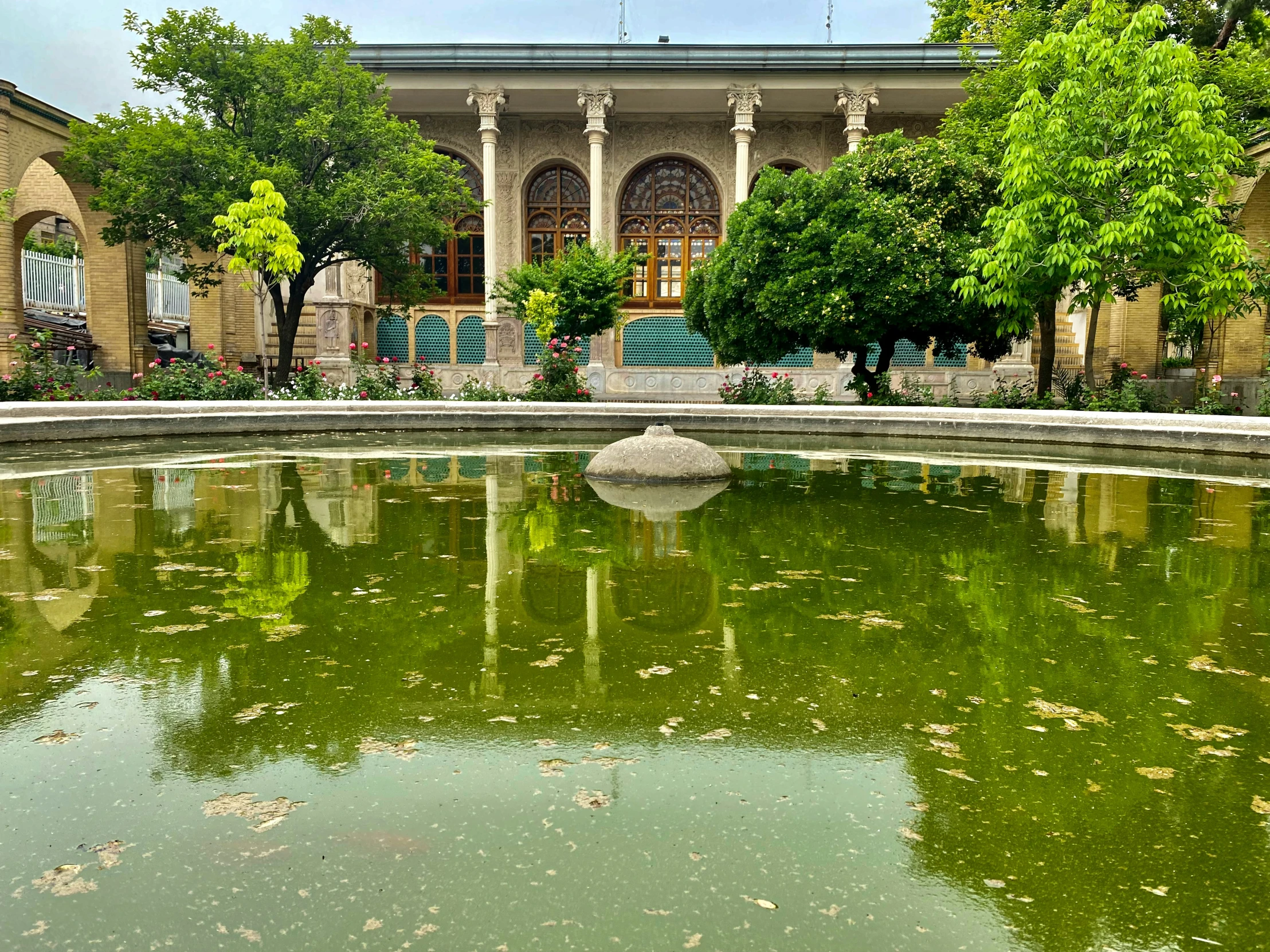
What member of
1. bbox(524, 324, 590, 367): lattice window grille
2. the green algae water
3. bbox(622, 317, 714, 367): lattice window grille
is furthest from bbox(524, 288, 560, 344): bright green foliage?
the green algae water

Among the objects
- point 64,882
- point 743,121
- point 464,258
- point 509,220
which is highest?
point 743,121

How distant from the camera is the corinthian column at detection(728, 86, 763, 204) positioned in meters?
24.7

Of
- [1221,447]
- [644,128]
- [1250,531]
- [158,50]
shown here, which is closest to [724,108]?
[644,128]

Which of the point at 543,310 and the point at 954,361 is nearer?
the point at 543,310

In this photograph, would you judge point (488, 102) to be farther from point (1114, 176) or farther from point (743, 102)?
point (1114, 176)

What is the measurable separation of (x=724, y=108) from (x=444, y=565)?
24.2 m

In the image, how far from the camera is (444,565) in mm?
5422

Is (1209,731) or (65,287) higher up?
(65,287)

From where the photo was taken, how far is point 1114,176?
15.3 metres

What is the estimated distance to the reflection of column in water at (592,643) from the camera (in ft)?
11.5

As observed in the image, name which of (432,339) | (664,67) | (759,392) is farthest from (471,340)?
(759,392)

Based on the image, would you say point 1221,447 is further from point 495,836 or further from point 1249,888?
point 495,836

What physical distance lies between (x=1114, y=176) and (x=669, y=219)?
14849mm

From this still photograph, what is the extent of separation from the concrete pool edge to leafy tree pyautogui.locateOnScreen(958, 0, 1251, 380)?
8.86ft
